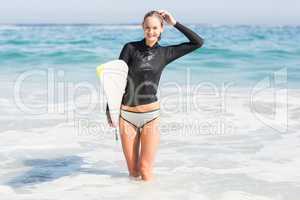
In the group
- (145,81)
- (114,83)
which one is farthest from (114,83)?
(145,81)

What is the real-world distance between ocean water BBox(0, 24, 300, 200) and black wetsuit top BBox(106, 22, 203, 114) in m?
1.13

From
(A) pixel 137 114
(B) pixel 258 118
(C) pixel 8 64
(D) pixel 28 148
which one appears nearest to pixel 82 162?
(D) pixel 28 148

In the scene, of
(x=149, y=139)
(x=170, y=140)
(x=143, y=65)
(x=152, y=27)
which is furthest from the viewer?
(x=170, y=140)

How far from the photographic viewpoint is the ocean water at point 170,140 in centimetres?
571

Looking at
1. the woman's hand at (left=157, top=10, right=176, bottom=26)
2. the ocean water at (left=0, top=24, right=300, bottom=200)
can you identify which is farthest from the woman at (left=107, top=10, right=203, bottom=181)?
the ocean water at (left=0, top=24, right=300, bottom=200)

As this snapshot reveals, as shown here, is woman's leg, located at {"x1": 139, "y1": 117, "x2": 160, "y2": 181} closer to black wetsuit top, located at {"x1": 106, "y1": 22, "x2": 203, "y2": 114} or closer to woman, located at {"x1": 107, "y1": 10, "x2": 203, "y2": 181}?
woman, located at {"x1": 107, "y1": 10, "x2": 203, "y2": 181}

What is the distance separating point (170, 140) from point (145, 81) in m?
3.10

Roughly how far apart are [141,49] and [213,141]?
333cm

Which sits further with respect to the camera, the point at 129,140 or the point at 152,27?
the point at 129,140

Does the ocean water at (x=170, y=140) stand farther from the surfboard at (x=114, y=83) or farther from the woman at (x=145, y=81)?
the surfboard at (x=114, y=83)

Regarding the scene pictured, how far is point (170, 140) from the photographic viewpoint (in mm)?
8125

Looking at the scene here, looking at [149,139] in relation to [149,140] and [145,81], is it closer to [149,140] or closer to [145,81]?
[149,140]

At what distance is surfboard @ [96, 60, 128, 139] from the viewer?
16.9 ft

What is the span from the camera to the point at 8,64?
19969 millimetres
